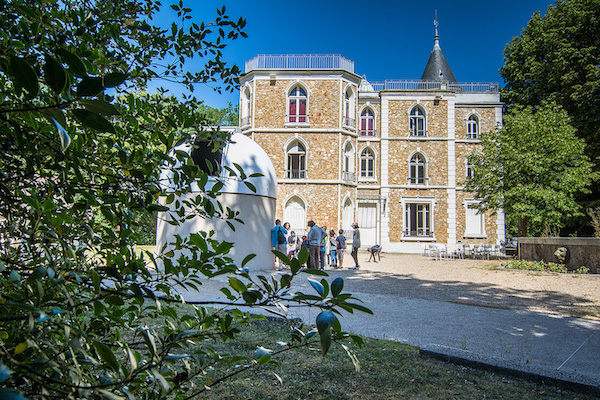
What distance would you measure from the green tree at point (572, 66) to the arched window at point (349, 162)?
10068mm

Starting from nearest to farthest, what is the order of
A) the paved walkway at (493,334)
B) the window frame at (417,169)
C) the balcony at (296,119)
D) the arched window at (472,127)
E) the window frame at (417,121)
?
the paved walkway at (493,334) < the balcony at (296,119) < the window frame at (417,169) < the window frame at (417,121) < the arched window at (472,127)

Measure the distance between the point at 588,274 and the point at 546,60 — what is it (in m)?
18.6

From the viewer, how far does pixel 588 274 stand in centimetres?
1229

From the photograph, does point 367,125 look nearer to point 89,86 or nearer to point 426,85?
point 426,85

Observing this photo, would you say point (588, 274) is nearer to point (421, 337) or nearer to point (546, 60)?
point (421, 337)

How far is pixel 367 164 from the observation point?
2703cm

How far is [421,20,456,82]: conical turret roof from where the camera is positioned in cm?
3183

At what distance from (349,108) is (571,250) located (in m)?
14.4

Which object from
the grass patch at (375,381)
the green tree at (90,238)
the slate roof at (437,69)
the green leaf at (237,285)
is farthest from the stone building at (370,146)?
the green leaf at (237,285)

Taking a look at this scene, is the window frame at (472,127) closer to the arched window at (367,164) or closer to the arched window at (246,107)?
the arched window at (367,164)

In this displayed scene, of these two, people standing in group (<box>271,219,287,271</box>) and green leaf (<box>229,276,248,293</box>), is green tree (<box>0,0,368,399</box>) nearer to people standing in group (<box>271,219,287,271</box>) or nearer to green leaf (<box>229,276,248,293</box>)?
green leaf (<box>229,276,248,293</box>)

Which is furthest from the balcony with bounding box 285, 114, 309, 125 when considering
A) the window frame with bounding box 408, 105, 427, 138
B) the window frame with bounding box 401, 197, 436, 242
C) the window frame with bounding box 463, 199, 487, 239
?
the window frame with bounding box 463, 199, 487, 239

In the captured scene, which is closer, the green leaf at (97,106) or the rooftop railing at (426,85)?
the green leaf at (97,106)

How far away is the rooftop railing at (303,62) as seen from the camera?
24.1 m
